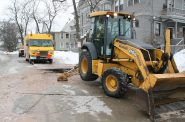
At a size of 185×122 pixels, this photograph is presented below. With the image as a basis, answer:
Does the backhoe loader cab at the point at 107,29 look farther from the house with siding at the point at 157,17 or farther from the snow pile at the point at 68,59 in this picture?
the house with siding at the point at 157,17

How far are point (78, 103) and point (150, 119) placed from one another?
2.56 m

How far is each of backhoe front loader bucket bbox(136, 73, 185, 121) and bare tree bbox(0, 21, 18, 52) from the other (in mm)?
90734

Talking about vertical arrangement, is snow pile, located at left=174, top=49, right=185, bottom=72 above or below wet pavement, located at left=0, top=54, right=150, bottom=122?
above

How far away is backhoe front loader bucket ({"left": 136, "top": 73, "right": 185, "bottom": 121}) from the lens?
28.9 feet

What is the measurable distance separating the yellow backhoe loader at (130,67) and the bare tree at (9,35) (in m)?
87.0

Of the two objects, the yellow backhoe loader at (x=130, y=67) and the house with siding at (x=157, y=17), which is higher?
the house with siding at (x=157, y=17)

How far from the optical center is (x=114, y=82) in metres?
11.0

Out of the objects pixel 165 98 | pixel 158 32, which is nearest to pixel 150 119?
pixel 165 98

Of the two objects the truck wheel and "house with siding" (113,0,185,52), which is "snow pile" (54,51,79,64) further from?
the truck wheel

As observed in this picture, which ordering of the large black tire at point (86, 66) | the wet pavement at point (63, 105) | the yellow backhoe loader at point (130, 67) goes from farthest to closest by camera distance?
the large black tire at point (86, 66) < the yellow backhoe loader at point (130, 67) < the wet pavement at point (63, 105)

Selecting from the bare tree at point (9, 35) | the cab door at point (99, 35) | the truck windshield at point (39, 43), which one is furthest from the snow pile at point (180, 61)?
the bare tree at point (9, 35)

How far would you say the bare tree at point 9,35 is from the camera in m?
97.6

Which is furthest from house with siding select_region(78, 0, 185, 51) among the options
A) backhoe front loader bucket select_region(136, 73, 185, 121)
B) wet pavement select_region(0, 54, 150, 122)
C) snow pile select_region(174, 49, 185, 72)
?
backhoe front loader bucket select_region(136, 73, 185, 121)

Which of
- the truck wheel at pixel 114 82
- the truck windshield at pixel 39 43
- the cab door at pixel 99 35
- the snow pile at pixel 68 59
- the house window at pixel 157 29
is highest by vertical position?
the house window at pixel 157 29
